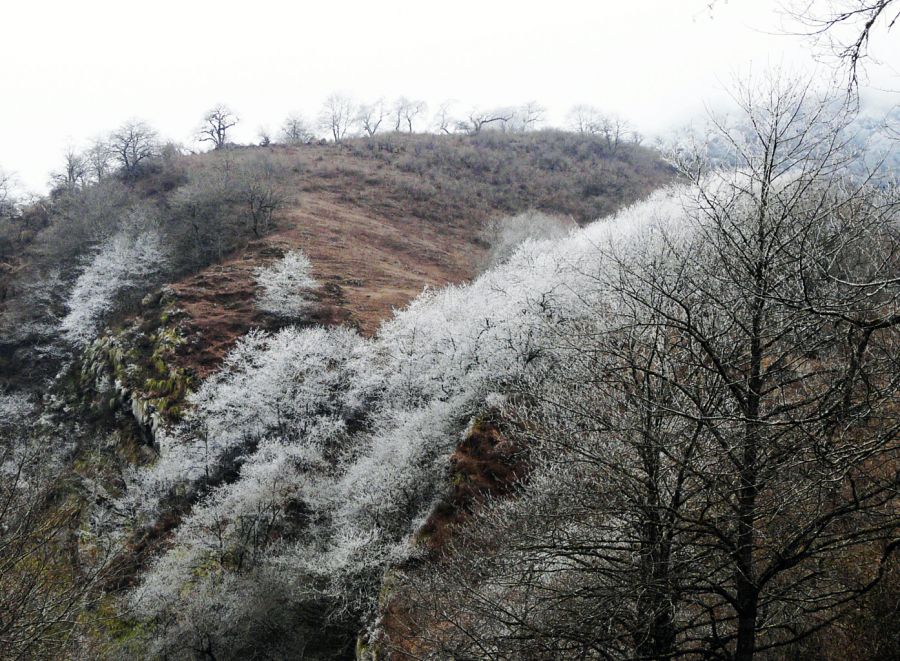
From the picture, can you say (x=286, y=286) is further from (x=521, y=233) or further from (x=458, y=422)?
(x=521, y=233)

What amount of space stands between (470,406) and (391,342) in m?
8.60

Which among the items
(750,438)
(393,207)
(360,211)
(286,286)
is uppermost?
(393,207)

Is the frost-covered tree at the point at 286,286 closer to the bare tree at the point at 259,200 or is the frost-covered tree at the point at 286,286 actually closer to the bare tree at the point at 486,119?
the bare tree at the point at 259,200

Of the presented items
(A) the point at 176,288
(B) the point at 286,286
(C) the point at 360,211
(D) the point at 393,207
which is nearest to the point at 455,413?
(B) the point at 286,286

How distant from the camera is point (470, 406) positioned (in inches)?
785

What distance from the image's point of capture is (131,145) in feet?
178

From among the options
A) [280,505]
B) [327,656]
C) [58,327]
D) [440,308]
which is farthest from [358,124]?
[327,656]

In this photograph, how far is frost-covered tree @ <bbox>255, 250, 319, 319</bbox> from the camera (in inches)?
1297

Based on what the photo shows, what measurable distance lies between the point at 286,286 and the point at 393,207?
25.4 meters

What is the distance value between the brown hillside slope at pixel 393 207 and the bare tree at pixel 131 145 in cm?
517

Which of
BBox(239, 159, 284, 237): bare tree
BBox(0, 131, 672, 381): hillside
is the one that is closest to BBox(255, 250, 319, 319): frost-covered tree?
BBox(0, 131, 672, 381): hillside

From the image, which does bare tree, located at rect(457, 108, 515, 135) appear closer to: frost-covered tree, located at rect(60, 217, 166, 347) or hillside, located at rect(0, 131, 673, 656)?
hillside, located at rect(0, 131, 673, 656)

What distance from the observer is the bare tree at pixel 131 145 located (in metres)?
53.9

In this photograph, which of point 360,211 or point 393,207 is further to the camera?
point 393,207
